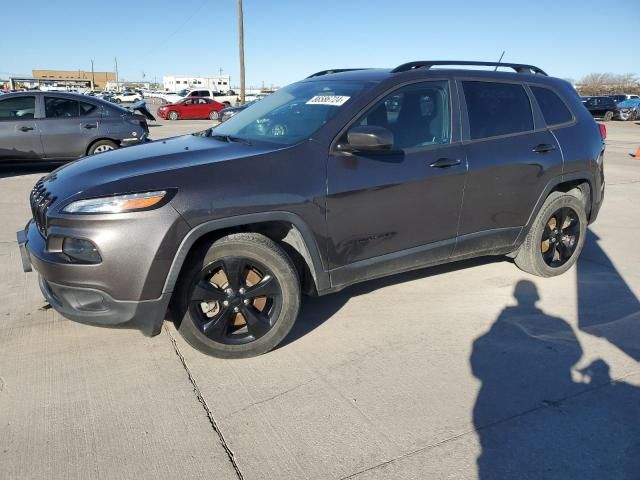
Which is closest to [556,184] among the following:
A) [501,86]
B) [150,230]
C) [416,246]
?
[501,86]

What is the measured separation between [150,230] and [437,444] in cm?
182

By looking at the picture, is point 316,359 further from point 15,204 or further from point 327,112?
point 15,204

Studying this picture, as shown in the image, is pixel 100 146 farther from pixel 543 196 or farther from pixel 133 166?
pixel 543 196

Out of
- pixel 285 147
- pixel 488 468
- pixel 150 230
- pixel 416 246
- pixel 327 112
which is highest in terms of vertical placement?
pixel 327 112

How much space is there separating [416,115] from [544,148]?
1321mm

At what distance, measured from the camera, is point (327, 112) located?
346cm

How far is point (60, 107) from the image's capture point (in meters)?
9.66

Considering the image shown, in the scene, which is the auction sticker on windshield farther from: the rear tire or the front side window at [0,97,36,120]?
the front side window at [0,97,36,120]

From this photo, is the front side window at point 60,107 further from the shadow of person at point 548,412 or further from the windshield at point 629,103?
the windshield at point 629,103

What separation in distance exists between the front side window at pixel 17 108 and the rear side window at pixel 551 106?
29.3ft

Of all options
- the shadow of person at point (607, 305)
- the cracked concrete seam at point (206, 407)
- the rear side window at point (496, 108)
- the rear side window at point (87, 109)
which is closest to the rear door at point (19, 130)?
the rear side window at point (87, 109)

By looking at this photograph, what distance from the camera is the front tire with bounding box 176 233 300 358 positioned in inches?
117

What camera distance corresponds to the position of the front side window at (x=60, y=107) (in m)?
9.57

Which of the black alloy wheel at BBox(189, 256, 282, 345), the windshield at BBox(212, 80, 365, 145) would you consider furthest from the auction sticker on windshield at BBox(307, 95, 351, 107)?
the black alloy wheel at BBox(189, 256, 282, 345)
